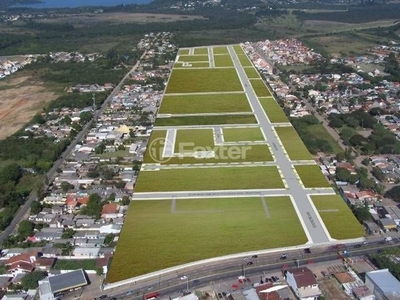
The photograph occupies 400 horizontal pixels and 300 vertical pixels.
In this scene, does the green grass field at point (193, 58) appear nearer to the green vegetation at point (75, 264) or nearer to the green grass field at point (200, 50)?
the green grass field at point (200, 50)

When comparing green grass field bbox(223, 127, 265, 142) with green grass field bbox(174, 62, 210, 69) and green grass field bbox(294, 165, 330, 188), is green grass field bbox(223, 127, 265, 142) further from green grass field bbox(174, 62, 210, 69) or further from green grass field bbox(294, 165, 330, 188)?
green grass field bbox(174, 62, 210, 69)

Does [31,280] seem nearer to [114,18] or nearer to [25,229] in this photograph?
[25,229]

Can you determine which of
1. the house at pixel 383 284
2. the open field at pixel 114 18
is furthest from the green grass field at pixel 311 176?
the open field at pixel 114 18

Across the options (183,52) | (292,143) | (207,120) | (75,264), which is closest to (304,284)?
(75,264)

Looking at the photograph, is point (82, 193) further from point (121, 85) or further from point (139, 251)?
Result: point (121, 85)

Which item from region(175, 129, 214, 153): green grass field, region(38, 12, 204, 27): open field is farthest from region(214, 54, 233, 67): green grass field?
region(38, 12, 204, 27): open field

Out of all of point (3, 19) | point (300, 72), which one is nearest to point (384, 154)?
point (300, 72)
